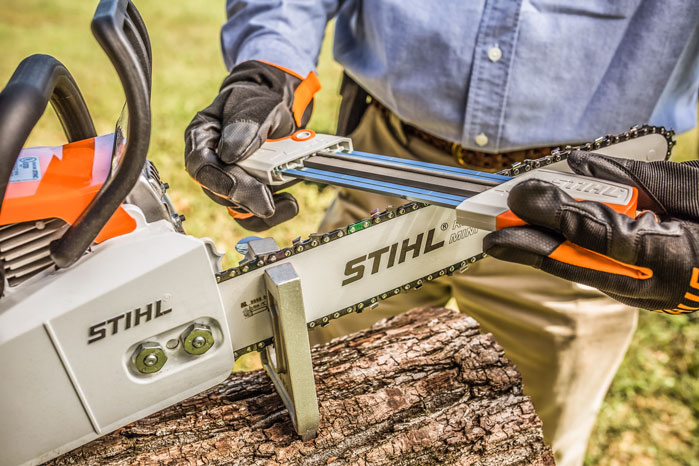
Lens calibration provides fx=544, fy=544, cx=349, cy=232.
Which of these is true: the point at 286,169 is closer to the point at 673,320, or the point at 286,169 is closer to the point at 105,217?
the point at 105,217

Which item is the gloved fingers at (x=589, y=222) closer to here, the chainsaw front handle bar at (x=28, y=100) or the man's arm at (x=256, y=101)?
the man's arm at (x=256, y=101)

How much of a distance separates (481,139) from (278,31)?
0.81 metres

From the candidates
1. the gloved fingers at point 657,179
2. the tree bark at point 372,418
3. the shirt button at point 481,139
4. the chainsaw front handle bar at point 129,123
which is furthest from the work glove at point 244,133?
the gloved fingers at point 657,179

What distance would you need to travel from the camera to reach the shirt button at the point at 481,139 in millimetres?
1857

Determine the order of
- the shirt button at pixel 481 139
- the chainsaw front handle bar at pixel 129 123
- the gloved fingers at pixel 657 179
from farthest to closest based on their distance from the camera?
the shirt button at pixel 481 139 → the gloved fingers at pixel 657 179 → the chainsaw front handle bar at pixel 129 123

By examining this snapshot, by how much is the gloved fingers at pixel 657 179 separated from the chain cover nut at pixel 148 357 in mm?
1075

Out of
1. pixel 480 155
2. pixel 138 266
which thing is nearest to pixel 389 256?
pixel 138 266

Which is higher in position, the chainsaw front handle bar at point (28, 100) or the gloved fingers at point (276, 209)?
the chainsaw front handle bar at point (28, 100)

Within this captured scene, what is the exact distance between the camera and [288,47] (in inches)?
75.2

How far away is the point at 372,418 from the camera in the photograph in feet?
4.91

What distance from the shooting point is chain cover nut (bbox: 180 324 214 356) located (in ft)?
4.17

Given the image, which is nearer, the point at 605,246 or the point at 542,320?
the point at 605,246

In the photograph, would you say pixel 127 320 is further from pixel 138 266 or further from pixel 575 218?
pixel 575 218

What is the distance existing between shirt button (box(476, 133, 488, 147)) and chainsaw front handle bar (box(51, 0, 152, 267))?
1.12 metres
